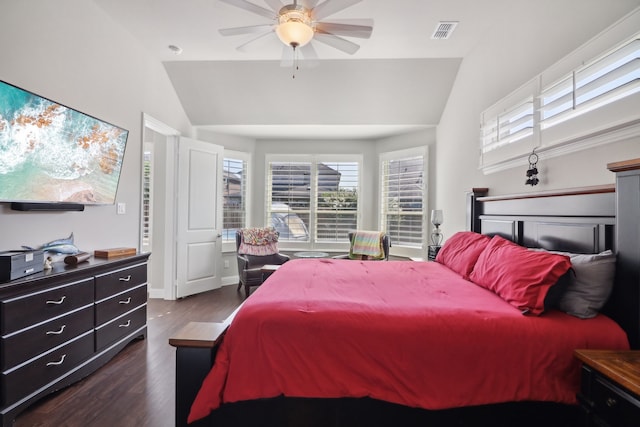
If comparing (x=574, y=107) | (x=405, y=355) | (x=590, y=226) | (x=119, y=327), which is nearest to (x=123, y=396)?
(x=119, y=327)

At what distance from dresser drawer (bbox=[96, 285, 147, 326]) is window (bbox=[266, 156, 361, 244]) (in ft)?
8.90

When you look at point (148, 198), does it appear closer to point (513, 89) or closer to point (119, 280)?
point (119, 280)

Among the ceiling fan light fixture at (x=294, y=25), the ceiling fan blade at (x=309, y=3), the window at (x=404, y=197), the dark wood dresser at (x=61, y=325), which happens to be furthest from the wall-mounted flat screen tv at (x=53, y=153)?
the window at (x=404, y=197)

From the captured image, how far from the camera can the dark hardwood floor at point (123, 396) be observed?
5.74 feet

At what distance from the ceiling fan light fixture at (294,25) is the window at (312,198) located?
312 cm

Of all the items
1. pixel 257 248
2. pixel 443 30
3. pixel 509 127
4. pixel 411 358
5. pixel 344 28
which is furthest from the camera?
pixel 257 248

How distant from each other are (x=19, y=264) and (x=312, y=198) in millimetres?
3932

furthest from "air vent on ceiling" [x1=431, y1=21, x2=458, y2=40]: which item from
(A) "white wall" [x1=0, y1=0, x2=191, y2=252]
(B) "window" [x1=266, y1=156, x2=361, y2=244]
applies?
(A) "white wall" [x1=0, y1=0, x2=191, y2=252]

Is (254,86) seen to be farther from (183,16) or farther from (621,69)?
(621,69)

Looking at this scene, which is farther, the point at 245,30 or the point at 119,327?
the point at 119,327

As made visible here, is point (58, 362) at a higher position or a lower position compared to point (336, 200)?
lower

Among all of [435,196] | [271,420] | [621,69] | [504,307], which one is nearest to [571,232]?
[504,307]

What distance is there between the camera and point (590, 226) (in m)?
1.67

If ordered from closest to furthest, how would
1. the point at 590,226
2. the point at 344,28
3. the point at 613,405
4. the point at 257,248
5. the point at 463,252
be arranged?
the point at 613,405 → the point at 590,226 → the point at 344,28 → the point at 463,252 → the point at 257,248
